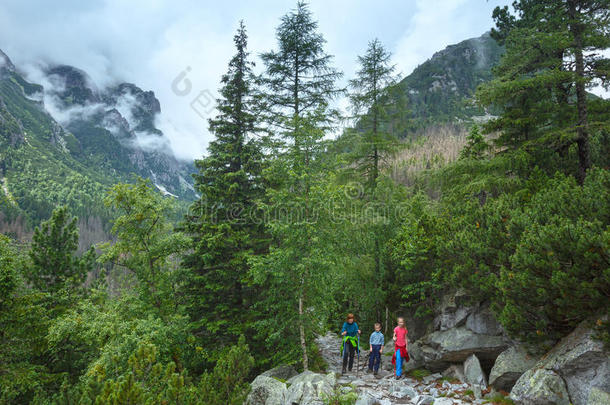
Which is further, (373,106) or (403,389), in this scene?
(373,106)

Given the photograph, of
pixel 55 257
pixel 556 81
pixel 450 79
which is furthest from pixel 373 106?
pixel 450 79

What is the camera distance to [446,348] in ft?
29.9

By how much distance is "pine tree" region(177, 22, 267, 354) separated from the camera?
1257 cm

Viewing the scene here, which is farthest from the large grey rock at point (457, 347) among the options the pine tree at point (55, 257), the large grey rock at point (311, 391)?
the pine tree at point (55, 257)

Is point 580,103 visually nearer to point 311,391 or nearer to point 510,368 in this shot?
point 510,368

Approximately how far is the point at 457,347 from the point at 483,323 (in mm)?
1033

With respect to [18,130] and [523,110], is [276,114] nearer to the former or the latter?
[523,110]

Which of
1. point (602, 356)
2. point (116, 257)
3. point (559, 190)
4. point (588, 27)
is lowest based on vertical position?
point (602, 356)

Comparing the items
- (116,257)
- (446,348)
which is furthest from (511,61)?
(116,257)

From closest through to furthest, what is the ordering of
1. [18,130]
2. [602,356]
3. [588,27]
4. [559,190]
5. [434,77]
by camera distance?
1. [602,356]
2. [559,190]
3. [588,27]
4. [434,77]
5. [18,130]

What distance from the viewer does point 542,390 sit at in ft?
18.5

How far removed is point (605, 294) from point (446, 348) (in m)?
4.72

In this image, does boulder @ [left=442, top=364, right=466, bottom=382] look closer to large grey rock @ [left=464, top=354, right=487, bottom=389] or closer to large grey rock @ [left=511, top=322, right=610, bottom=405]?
large grey rock @ [left=464, top=354, right=487, bottom=389]

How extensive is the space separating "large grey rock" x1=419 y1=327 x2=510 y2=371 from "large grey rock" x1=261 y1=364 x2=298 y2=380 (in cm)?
461
